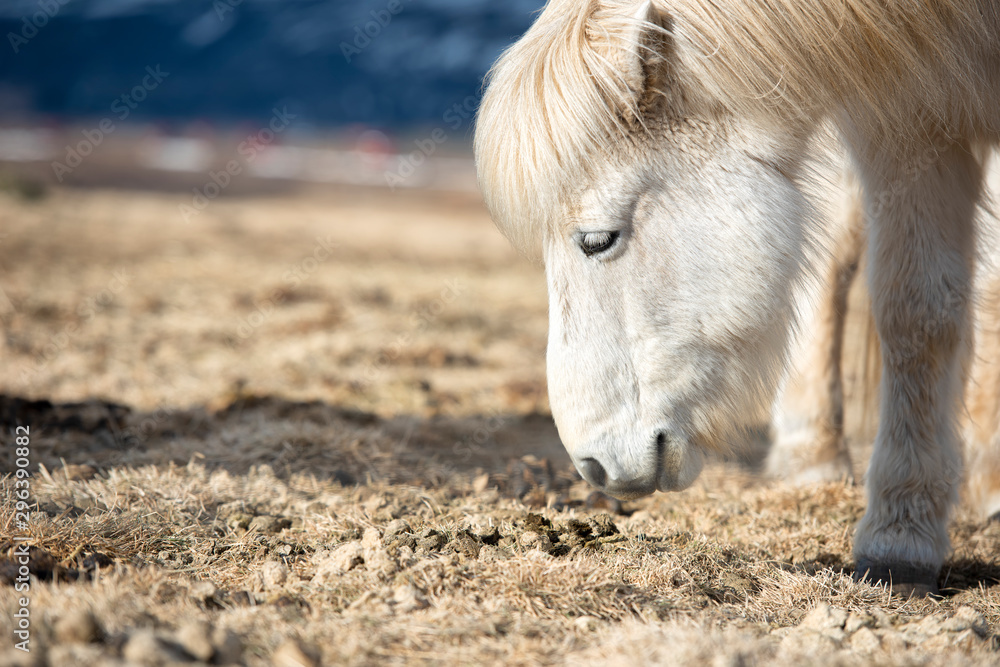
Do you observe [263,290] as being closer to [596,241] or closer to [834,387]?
[834,387]

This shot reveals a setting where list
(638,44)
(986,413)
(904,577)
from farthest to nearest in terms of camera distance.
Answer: (986,413) → (904,577) → (638,44)

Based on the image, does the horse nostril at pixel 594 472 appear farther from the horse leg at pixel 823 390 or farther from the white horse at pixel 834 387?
the horse leg at pixel 823 390

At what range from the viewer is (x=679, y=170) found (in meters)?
2.00

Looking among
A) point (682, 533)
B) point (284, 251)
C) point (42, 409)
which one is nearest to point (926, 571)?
point (682, 533)

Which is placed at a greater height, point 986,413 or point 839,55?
point 839,55

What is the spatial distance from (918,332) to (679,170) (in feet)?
3.31

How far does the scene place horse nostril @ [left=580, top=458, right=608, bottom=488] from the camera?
2008mm

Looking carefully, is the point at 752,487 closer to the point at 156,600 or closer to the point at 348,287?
the point at 156,600

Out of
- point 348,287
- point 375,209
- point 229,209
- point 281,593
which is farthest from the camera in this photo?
point 375,209

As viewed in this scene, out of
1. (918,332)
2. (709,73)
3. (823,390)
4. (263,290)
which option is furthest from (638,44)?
(263,290)

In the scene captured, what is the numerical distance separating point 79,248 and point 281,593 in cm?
732

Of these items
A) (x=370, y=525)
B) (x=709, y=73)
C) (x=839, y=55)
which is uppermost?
(x=839, y=55)

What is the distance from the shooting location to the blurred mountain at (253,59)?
82.9 meters

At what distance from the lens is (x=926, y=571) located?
87.7 inches
